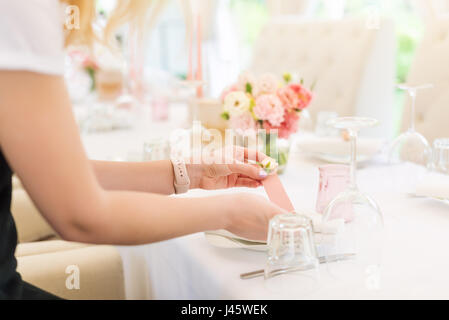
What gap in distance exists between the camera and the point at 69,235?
804 mm

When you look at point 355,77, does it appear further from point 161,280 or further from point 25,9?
point 25,9

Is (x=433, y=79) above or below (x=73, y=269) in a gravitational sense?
above

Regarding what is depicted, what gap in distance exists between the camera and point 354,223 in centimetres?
94

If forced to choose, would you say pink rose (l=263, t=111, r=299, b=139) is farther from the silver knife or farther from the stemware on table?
the silver knife

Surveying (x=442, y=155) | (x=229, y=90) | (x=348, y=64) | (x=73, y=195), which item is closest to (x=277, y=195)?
(x=73, y=195)

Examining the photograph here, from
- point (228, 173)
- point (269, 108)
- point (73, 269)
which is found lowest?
point (73, 269)

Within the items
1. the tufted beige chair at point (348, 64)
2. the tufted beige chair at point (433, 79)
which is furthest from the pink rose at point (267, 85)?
the tufted beige chair at point (348, 64)

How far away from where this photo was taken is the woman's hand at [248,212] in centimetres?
91

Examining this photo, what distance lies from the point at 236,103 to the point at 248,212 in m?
0.71

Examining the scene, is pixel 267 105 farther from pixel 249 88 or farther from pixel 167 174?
pixel 167 174

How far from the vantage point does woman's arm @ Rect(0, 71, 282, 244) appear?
2.28 ft

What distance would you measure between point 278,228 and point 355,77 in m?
2.03
